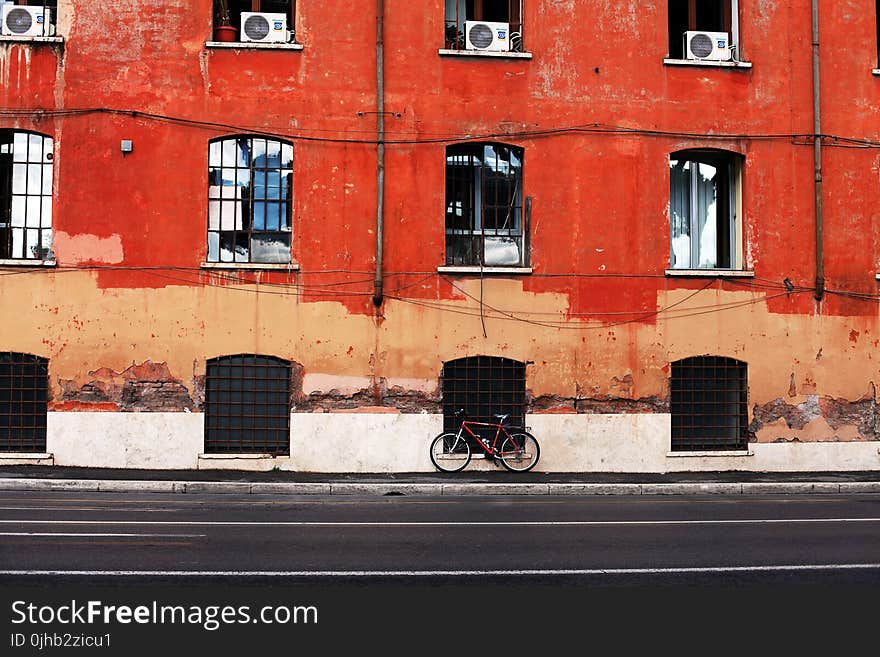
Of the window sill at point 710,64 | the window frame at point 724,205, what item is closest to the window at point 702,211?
the window frame at point 724,205

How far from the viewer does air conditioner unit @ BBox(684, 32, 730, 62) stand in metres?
18.3

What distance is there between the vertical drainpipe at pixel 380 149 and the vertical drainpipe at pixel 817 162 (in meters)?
7.65

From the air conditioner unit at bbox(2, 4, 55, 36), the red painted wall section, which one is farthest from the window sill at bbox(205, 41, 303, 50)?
the air conditioner unit at bbox(2, 4, 55, 36)

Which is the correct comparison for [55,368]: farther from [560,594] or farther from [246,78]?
[560,594]

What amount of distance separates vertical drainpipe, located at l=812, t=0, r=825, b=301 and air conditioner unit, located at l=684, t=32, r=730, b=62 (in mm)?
1552

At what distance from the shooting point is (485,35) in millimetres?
17875

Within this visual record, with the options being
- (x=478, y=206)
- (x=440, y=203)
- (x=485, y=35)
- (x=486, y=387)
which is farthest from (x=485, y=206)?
(x=486, y=387)

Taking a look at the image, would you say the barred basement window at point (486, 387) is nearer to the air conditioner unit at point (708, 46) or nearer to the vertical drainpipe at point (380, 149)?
the vertical drainpipe at point (380, 149)

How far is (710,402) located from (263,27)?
1013 centimetres

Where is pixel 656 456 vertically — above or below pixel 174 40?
below

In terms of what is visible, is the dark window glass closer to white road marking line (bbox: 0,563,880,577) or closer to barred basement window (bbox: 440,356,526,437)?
barred basement window (bbox: 440,356,526,437)

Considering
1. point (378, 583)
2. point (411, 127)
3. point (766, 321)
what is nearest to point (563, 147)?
point (411, 127)

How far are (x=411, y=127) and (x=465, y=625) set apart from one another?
12582 millimetres

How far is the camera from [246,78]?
17.4 metres
